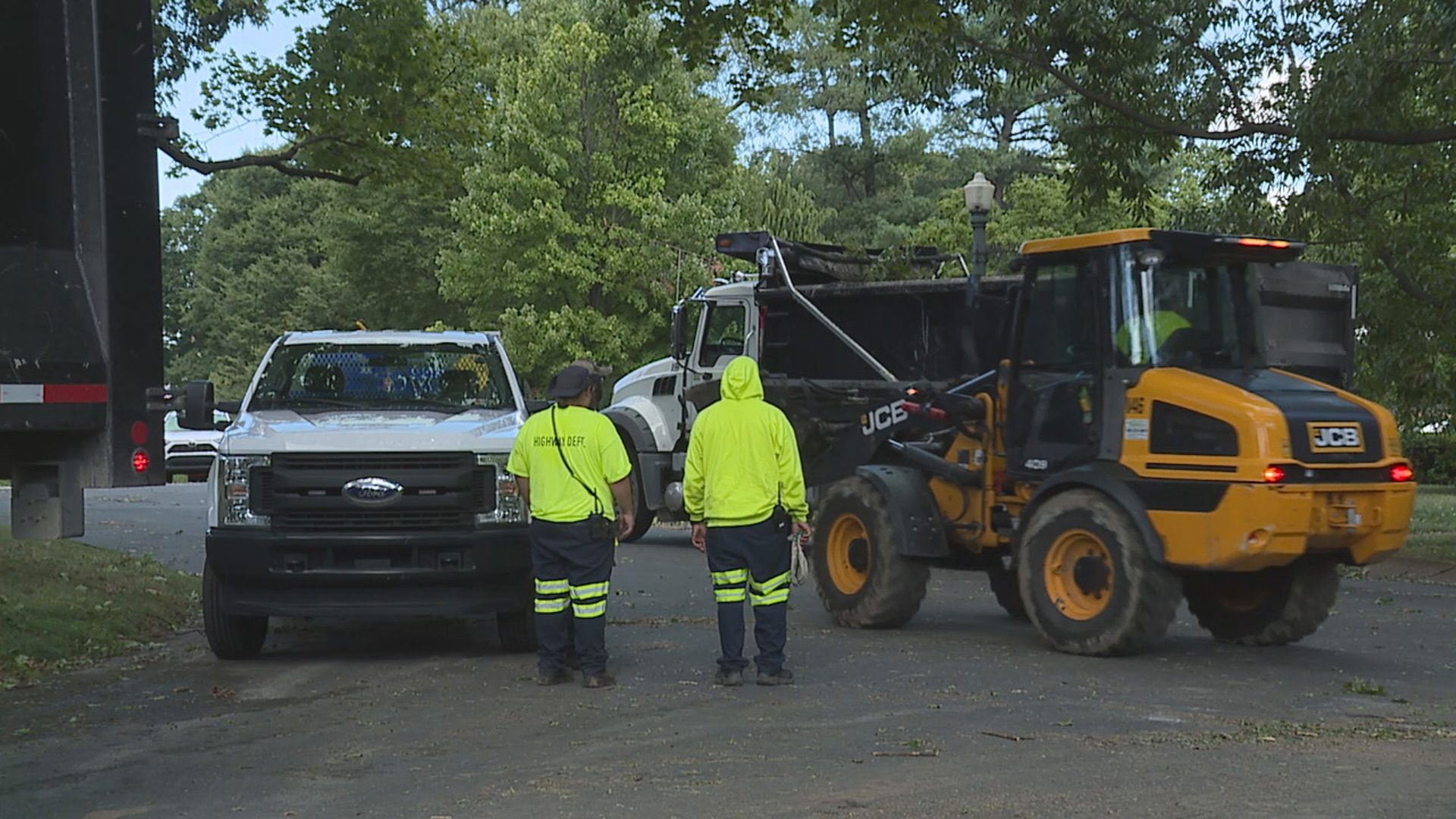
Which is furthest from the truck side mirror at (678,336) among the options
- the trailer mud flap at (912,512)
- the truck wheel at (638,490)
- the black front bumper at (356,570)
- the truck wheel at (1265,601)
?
the black front bumper at (356,570)

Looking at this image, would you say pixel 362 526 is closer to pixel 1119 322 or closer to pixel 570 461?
pixel 570 461

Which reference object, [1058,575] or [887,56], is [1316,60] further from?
[1058,575]

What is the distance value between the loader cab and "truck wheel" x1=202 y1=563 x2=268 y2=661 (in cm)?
528

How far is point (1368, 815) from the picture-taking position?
687 centimetres

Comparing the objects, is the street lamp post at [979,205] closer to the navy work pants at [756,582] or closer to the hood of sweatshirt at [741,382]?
the hood of sweatshirt at [741,382]

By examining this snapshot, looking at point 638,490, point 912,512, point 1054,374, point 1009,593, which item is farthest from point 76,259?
point 638,490

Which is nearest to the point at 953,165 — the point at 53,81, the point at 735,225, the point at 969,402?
the point at 735,225

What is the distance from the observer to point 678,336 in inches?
787

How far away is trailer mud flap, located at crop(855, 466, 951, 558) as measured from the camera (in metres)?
12.9

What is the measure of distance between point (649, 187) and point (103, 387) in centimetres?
3045

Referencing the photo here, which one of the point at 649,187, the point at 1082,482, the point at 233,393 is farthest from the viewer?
the point at 233,393

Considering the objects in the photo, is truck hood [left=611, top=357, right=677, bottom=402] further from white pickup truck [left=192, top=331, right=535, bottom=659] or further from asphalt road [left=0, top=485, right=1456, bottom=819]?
white pickup truck [left=192, top=331, right=535, bottom=659]

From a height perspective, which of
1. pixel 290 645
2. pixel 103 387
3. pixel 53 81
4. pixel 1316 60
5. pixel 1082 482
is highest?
pixel 1316 60

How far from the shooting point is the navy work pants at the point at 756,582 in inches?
414
